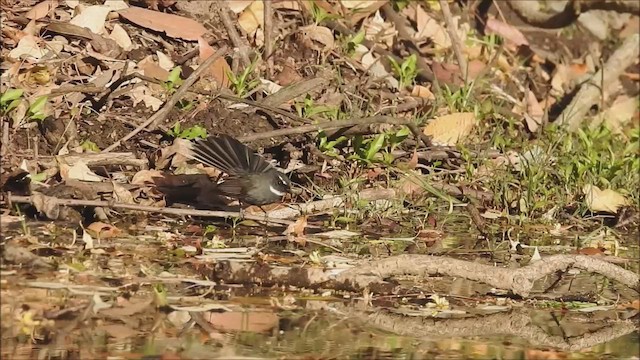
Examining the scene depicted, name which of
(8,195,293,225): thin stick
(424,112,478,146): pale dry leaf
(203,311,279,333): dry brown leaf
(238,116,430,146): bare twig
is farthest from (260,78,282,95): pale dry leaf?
(203,311,279,333): dry brown leaf

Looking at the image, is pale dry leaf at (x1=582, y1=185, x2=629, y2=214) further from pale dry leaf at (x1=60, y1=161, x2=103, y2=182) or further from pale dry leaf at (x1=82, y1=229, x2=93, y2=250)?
pale dry leaf at (x1=82, y1=229, x2=93, y2=250)

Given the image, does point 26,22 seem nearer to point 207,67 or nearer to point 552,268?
point 207,67

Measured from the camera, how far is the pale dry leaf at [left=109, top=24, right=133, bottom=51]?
562 centimetres

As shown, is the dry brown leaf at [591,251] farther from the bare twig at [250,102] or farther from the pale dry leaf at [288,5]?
the pale dry leaf at [288,5]

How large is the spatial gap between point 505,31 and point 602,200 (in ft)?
6.56

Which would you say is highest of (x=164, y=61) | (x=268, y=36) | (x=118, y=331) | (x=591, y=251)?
(x=268, y=36)

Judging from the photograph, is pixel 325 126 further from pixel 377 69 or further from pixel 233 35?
pixel 377 69

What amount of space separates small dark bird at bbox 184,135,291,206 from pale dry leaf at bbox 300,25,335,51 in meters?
1.58

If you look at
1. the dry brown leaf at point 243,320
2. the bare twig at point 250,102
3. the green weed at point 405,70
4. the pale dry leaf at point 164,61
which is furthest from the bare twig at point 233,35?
the dry brown leaf at point 243,320

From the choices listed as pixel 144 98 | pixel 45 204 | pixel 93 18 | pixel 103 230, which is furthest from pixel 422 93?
pixel 45 204

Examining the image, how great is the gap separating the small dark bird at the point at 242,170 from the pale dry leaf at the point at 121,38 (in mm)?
1121

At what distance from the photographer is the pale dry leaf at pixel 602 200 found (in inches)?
218

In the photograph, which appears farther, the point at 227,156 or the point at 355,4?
the point at 355,4

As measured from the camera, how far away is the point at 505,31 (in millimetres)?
7273
